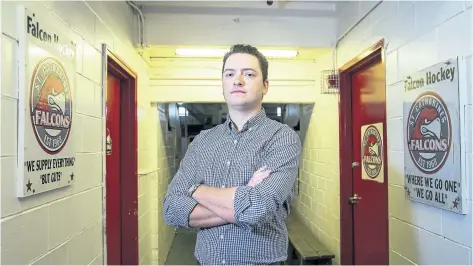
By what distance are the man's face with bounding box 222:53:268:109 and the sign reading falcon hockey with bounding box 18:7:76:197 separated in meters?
0.68

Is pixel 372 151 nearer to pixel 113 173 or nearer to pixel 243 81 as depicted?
pixel 243 81

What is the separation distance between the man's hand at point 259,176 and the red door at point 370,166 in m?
1.18

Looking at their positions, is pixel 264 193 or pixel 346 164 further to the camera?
pixel 346 164

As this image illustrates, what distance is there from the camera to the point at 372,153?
262cm

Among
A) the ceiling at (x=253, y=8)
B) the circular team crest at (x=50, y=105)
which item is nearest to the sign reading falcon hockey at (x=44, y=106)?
the circular team crest at (x=50, y=105)

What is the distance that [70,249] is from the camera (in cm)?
168

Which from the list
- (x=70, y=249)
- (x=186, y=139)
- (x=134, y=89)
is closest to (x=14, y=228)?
(x=70, y=249)

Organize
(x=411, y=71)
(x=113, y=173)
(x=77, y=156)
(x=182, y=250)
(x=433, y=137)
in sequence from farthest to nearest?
(x=182, y=250), (x=113, y=173), (x=411, y=71), (x=77, y=156), (x=433, y=137)

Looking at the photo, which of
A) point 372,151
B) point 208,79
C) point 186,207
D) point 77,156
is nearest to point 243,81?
point 186,207

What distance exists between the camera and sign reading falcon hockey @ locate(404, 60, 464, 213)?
1510mm

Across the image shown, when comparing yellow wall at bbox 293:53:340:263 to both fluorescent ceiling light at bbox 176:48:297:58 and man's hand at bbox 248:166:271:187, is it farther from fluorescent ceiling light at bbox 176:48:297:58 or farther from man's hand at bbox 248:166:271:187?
man's hand at bbox 248:166:271:187

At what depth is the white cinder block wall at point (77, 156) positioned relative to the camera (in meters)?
1.17

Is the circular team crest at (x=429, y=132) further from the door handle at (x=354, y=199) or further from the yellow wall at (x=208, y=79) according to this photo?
the yellow wall at (x=208, y=79)

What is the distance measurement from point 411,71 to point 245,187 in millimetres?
1165
